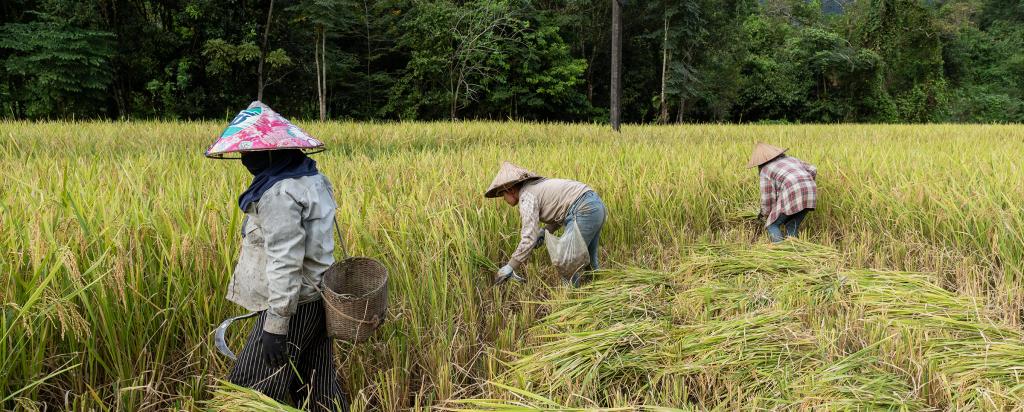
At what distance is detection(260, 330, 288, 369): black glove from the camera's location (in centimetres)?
147

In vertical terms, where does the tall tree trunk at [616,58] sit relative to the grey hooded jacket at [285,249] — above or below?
above

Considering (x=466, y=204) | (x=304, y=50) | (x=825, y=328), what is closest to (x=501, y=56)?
(x=304, y=50)

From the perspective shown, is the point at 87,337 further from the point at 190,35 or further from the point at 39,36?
the point at 190,35

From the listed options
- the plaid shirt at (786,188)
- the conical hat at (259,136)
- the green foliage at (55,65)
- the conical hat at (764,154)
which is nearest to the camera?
the conical hat at (259,136)

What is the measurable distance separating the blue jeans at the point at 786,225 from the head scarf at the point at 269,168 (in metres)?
3.13

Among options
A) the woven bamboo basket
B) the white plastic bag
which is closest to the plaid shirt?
the white plastic bag

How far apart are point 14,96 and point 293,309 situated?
1914cm

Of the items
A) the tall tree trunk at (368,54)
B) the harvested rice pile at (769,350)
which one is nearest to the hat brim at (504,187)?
the harvested rice pile at (769,350)

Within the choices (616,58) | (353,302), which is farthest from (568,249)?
(616,58)

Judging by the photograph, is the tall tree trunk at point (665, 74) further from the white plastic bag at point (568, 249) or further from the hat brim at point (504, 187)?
the white plastic bag at point (568, 249)

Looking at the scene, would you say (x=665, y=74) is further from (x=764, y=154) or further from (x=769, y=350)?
(x=769, y=350)

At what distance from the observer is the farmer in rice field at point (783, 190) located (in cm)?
349

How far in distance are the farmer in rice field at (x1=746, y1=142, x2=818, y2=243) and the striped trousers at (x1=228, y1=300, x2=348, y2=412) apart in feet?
9.86

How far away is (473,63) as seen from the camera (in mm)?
18500
